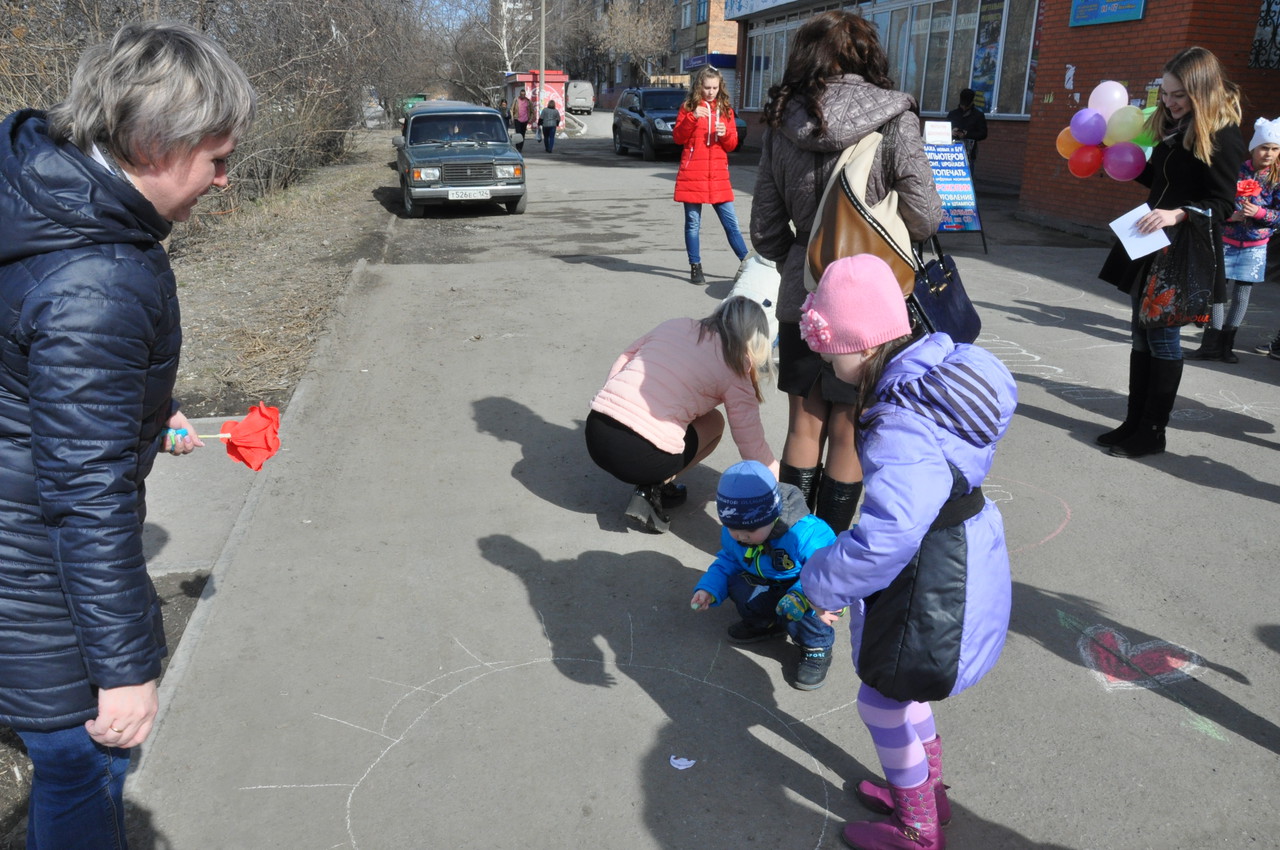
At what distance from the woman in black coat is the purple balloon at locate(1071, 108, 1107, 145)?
0.59 m

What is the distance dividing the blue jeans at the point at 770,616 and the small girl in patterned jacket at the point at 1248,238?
4.94m

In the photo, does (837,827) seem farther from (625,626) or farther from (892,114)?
(892,114)

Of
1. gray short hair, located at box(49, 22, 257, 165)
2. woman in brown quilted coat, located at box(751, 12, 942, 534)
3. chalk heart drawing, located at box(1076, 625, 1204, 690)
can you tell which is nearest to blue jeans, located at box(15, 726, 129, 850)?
gray short hair, located at box(49, 22, 257, 165)

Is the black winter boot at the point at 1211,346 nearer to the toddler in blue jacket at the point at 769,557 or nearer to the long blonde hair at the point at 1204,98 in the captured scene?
the long blonde hair at the point at 1204,98

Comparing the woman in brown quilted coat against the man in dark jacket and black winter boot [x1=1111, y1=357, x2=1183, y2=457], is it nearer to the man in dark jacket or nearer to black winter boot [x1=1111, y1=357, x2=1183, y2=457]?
black winter boot [x1=1111, y1=357, x2=1183, y2=457]

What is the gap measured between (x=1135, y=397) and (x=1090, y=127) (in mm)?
1833

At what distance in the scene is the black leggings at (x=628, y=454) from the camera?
165 inches

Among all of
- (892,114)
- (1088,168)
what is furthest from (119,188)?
(1088,168)

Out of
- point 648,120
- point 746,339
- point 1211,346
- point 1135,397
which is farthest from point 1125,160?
point 648,120

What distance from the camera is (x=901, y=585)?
88.7 inches

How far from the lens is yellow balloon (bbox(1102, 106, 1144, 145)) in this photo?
5.70 metres

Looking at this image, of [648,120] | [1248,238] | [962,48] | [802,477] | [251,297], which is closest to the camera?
[802,477]

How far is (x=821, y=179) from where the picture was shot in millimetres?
3412

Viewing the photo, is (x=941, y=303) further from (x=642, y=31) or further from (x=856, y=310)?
(x=642, y=31)
